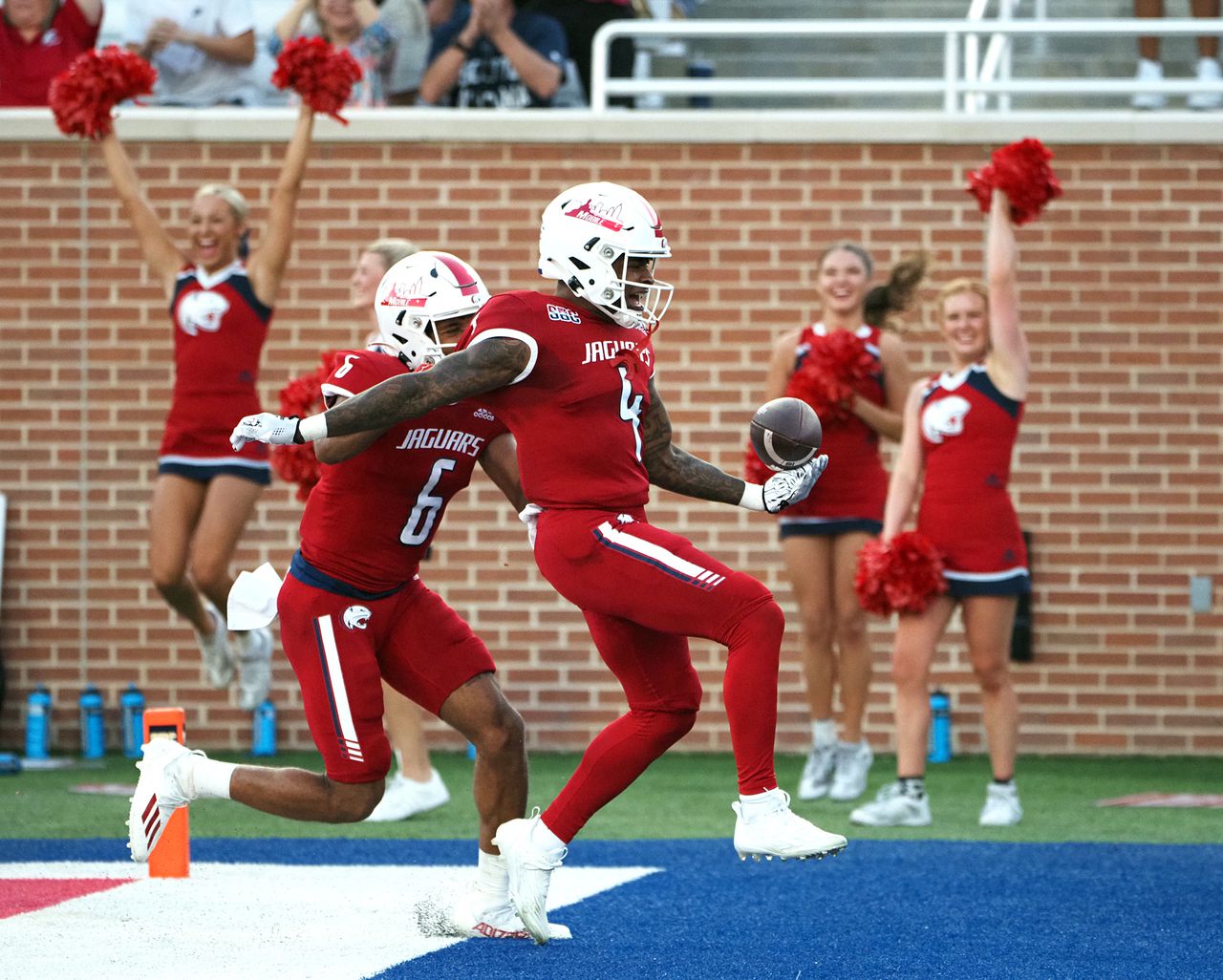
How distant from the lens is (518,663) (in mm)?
11195

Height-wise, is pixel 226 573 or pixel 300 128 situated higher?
pixel 300 128

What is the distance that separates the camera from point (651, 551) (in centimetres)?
517

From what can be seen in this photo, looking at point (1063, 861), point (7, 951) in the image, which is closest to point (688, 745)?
point (1063, 861)

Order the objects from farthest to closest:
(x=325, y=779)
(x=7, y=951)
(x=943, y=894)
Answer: (x=943, y=894) → (x=325, y=779) → (x=7, y=951)

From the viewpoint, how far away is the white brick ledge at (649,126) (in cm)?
1107

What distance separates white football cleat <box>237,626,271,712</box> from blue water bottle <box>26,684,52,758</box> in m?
1.60

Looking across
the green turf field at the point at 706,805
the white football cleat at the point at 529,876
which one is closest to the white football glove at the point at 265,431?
the white football cleat at the point at 529,876

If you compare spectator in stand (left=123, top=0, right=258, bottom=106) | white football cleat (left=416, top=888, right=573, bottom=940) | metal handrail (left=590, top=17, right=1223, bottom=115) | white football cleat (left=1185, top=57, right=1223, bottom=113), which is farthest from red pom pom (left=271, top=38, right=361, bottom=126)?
white football cleat (left=1185, top=57, right=1223, bottom=113)

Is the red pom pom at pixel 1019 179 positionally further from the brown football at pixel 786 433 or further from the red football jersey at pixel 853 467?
the brown football at pixel 786 433

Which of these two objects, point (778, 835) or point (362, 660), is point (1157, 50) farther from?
point (778, 835)

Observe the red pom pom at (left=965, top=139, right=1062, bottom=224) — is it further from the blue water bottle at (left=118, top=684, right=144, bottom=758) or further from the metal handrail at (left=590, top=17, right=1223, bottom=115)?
the blue water bottle at (left=118, top=684, right=144, bottom=758)

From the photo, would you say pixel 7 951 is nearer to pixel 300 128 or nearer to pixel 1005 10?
pixel 300 128

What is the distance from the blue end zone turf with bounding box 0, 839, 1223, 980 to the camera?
5.14 meters

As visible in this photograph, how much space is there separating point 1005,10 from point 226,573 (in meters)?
6.07
